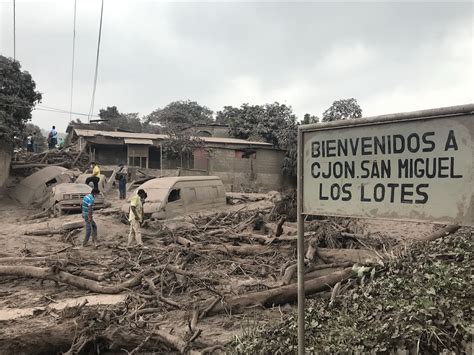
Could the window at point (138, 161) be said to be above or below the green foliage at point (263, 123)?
below

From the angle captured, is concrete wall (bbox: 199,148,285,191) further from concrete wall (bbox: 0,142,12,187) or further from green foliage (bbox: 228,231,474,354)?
green foliage (bbox: 228,231,474,354)

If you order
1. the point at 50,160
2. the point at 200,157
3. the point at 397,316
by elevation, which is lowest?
the point at 397,316

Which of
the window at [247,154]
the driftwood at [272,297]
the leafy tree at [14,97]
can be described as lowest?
the driftwood at [272,297]

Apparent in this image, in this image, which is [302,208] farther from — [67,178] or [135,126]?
[135,126]

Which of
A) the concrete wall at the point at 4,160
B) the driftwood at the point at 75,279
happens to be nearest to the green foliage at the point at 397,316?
the driftwood at the point at 75,279

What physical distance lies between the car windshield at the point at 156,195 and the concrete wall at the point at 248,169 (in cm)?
1337

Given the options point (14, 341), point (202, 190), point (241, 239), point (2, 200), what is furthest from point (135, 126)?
point (14, 341)

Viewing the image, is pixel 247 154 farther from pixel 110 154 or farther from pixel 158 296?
pixel 158 296

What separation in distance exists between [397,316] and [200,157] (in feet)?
87.2

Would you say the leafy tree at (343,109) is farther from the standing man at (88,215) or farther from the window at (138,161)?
the standing man at (88,215)

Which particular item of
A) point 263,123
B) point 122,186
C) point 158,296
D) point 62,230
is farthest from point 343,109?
point 158,296

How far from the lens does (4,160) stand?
71.0 ft

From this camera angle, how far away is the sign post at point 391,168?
7.84 feet

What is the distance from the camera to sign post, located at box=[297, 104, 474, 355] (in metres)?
2.39
